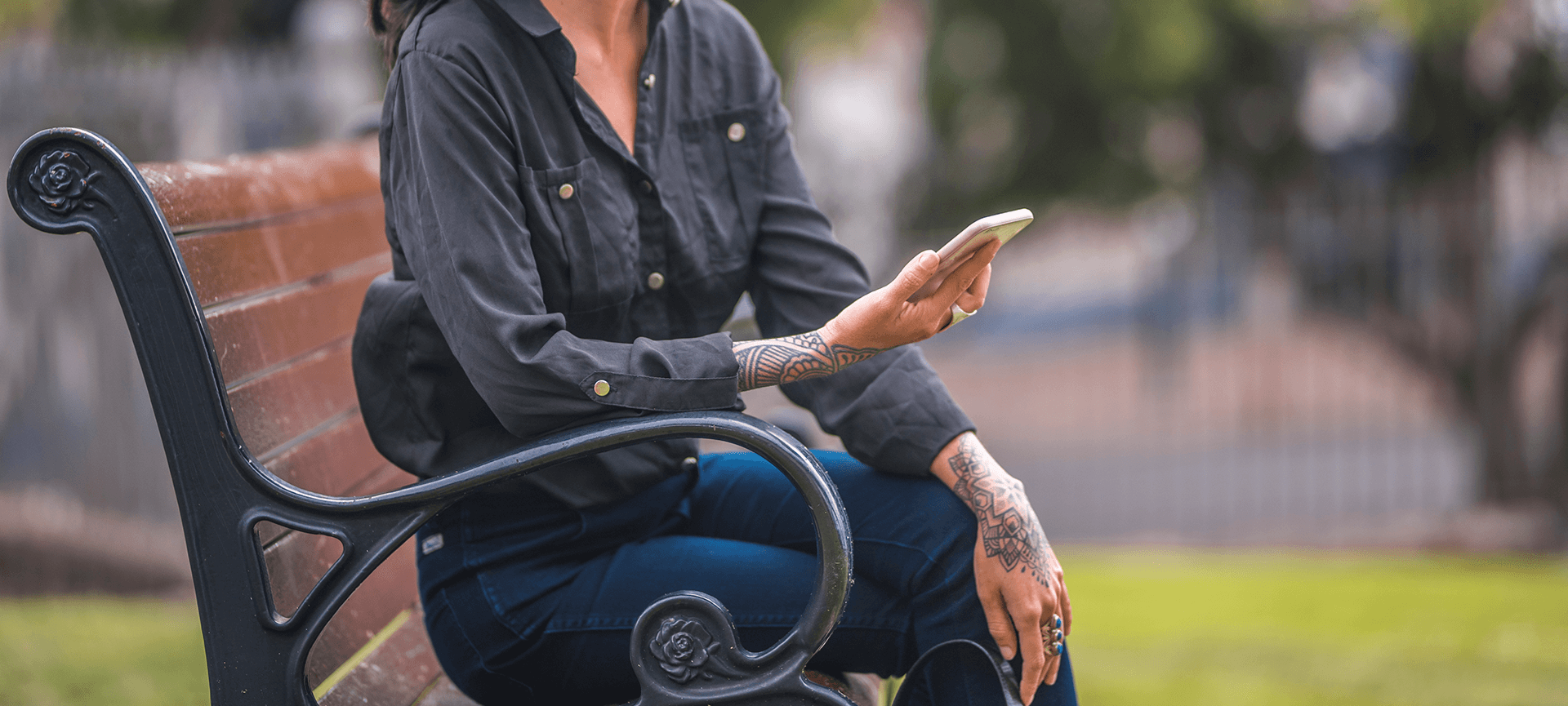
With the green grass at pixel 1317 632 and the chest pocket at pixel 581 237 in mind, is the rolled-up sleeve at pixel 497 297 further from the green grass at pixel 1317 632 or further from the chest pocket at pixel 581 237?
Result: the green grass at pixel 1317 632

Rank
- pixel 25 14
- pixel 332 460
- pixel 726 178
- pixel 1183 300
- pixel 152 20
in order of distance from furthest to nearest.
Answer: pixel 152 20 → pixel 25 14 → pixel 1183 300 → pixel 332 460 → pixel 726 178

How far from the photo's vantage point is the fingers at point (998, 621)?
146cm

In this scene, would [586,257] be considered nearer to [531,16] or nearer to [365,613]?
[531,16]

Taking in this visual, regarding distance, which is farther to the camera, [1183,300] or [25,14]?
[25,14]

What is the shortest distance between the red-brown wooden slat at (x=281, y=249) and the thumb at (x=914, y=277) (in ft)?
2.48

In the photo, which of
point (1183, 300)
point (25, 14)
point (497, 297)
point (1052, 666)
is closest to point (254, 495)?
point (497, 297)

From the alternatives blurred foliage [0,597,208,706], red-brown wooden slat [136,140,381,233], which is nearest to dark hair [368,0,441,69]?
red-brown wooden slat [136,140,381,233]

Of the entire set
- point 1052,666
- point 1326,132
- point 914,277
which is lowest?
point 1326,132

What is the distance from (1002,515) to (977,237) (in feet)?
1.18

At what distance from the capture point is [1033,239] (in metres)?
9.16

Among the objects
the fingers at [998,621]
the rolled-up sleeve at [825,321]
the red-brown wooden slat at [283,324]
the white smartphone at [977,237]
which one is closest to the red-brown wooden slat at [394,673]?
the red-brown wooden slat at [283,324]

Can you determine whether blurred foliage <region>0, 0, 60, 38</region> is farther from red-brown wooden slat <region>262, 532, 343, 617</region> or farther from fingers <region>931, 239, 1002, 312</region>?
fingers <region>931, 239, 1002, 312</region>

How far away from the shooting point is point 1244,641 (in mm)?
4047

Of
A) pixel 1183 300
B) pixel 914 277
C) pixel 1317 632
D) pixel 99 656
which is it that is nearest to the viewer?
pixel 914 277
